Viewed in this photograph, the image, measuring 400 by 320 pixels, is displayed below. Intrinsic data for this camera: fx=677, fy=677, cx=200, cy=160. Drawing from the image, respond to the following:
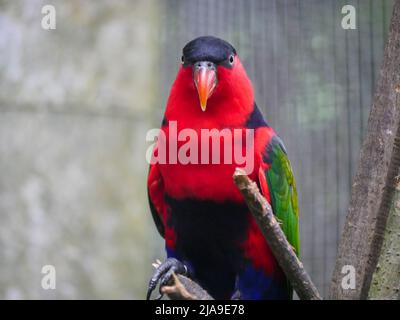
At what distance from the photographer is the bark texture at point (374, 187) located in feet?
4.76

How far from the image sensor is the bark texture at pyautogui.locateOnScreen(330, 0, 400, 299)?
1.45 m

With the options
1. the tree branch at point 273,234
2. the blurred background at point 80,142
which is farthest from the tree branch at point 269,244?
the blurred background at point 80,142

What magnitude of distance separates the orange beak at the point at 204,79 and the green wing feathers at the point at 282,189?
0.74 ft

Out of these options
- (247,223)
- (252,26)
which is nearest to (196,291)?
(247,223)

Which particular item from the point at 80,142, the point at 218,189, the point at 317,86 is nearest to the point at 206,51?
the point at 218,189

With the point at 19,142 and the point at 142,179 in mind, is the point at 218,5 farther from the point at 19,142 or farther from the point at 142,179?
the point at 19,142

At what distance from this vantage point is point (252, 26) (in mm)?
2213

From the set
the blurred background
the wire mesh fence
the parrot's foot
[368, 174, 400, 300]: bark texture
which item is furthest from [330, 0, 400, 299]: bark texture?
the blurred background

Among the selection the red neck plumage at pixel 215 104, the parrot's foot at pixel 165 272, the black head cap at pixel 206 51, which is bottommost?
the parrot's foot at pixel 165 272

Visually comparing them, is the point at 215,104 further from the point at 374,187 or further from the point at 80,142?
the point at 80,142

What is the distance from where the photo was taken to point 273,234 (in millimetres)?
1310

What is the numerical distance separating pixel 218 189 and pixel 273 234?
40 centimetres

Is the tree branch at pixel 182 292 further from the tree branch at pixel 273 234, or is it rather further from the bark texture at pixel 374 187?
the bark texture at pixel 374 187

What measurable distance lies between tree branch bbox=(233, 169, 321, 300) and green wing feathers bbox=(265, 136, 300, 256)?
36 cm
